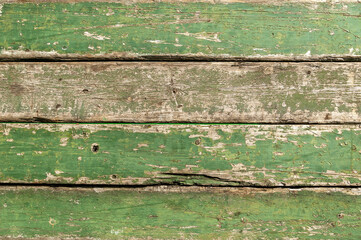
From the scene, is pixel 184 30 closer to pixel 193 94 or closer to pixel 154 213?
pixel 193 94

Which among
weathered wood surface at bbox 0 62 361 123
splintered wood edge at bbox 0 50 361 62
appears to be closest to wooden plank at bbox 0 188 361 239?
weathered wood surface at bbox 0 62 361 123

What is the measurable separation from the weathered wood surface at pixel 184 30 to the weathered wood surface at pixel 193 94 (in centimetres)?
7

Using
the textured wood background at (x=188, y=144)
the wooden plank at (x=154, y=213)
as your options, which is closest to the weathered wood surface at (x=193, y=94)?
the textured wood background at (x=188, y=144)

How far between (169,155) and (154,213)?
0.79 feet

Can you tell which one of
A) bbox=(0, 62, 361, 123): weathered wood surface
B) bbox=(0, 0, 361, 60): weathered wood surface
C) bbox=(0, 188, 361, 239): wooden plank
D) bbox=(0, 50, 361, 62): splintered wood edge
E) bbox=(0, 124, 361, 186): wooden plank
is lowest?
bbox=(0, 188, 361, 239): wooden plank

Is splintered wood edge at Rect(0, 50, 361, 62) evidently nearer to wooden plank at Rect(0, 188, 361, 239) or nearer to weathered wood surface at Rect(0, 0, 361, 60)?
weathered wood surface at Rect(0, 0, 361, 60)

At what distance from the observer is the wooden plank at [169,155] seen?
3.35 feet

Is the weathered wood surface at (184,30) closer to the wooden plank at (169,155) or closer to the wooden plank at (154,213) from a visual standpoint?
the wooden plank at (169,155)

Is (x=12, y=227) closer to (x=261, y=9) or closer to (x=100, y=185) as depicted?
(x=100, y=185)

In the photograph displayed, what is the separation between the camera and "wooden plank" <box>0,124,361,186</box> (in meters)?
1.02

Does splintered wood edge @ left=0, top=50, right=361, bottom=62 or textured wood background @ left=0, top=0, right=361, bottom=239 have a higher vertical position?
splintered wood edge @ left=0, top=50, right=361, bottom=62

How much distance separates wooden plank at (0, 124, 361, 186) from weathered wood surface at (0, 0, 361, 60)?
30 cm

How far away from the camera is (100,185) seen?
104 centimetres

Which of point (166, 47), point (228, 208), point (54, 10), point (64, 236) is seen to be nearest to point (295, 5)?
point (166, 47)
